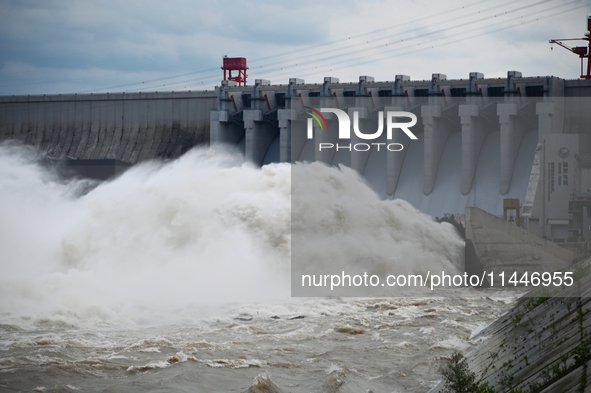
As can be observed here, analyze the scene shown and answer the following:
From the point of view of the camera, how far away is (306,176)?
114 ft

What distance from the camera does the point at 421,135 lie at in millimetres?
57438

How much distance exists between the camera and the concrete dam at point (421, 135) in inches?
1789

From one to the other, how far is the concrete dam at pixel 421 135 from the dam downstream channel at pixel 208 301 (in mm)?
10924

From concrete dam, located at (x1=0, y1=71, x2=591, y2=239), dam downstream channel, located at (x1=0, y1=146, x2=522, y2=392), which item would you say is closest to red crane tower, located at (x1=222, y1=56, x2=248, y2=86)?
concrete dam, located at (x1=0, y1=71, x2=591, y2=239)

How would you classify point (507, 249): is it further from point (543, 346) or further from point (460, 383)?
point (460, 383)

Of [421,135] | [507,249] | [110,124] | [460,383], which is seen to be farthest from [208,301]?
[110,124]

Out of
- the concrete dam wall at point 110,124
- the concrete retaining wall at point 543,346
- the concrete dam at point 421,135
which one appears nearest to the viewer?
the concrete retaining wall at point 543,346

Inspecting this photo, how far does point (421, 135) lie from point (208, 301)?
32621 mm

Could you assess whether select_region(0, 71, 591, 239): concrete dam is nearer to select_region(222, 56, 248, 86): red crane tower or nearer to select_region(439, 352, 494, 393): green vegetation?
select_region(222, 56, 248, 86): red crane tower

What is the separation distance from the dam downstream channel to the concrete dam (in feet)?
35.8

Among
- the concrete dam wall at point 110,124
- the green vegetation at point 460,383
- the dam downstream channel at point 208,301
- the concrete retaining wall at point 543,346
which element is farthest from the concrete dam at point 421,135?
the green vegetation at point 460,383

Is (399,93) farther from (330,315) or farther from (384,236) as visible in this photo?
(330,315)

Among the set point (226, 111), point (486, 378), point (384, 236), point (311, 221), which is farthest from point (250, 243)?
point (226, 111)

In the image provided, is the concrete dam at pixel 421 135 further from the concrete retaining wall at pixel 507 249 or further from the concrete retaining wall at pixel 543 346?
the concrete retaining wall at pixel 543 346
